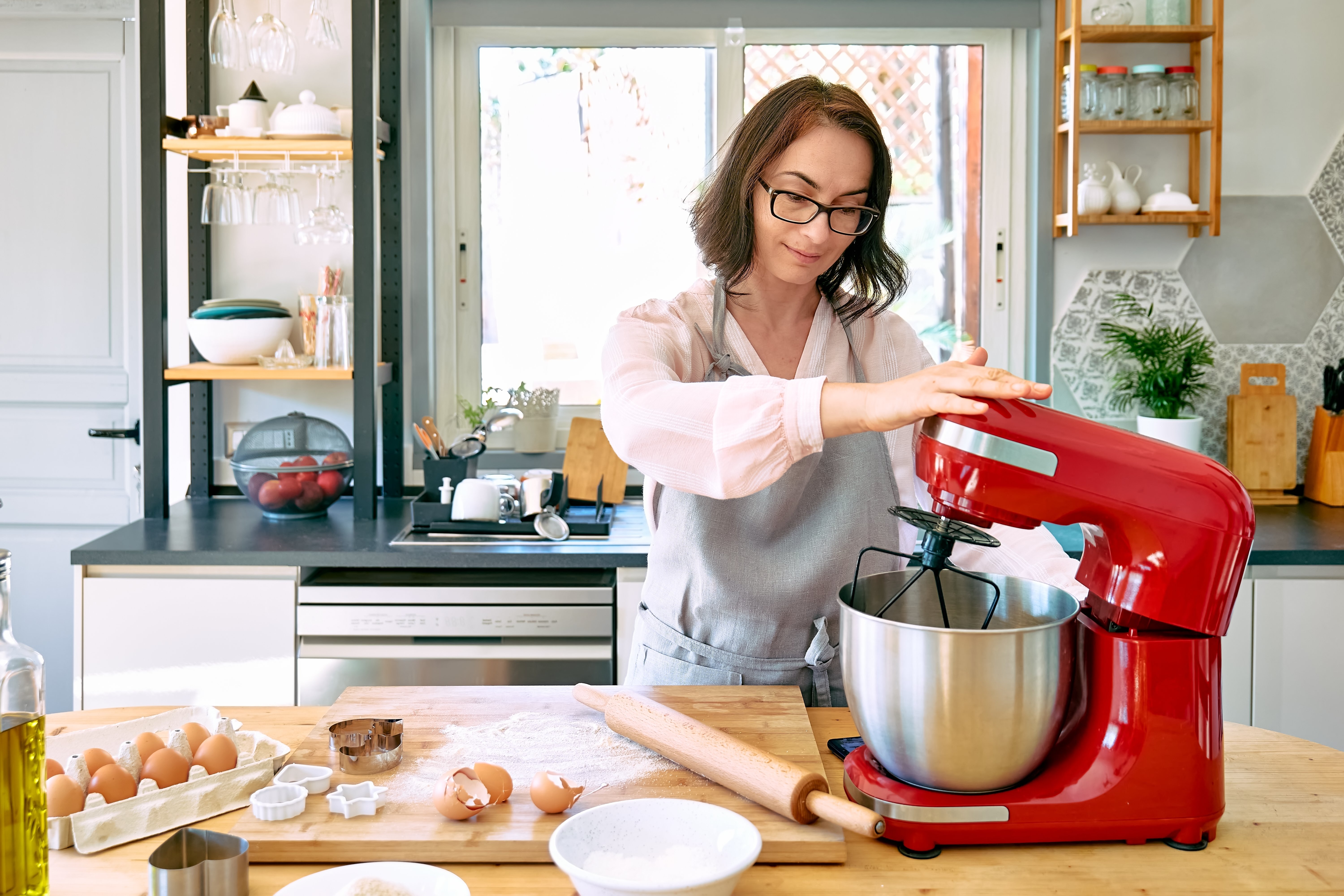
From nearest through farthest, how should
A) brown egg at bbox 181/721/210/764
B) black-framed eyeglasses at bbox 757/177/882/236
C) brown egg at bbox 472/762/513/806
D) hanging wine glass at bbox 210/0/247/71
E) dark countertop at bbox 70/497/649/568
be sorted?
brown egg at bbox 472/762/513/806
brown egg at bbox 181/721/210/764
black-framed eyeglasses at bbox 757/177/882/236
dark countertop at bbox 70/497/649/568
hanging wine glass at bbox 210/0/247/71

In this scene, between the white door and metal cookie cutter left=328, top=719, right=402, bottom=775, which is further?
the white door

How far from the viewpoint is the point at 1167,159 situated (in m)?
2.90

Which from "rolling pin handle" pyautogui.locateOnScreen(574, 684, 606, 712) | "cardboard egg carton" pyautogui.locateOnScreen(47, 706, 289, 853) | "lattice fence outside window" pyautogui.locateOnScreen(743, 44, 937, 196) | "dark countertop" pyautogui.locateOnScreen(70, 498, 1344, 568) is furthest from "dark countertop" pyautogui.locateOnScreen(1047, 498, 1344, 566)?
"cardboard egg carton" pyautogui.locateOnScreen(47, 706, 289, 853)

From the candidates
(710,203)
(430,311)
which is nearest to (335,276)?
(430,311)

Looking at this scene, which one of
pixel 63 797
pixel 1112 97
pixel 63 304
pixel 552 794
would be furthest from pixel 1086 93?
pixel 63 304

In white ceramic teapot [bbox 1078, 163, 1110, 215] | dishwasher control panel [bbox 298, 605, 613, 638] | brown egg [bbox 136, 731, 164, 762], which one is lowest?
dishwasher control panel [bbox 298, 605, 613, 638]

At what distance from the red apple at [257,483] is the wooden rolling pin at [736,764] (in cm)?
163

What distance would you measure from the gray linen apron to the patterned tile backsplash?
66.8 inches

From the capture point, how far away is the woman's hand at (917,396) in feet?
3.14

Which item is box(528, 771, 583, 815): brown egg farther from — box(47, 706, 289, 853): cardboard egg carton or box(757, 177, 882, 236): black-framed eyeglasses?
box(757, 177, 882, 236): black-framed eyeglasses

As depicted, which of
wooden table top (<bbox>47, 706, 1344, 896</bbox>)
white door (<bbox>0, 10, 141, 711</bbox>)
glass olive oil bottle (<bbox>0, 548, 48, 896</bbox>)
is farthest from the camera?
white door (<bbox>0, 10, 141, 711</bbox>)

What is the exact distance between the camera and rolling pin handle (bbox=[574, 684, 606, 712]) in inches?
47.6

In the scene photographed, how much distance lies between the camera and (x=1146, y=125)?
274 centimetres

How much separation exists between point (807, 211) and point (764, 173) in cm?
8
